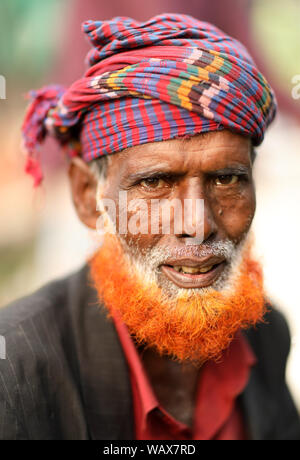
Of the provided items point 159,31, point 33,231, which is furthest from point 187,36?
point 33,231

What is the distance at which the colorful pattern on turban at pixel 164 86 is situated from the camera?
160 centimetres

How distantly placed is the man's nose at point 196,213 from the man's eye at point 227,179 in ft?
0.38

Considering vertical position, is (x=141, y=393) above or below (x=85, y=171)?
below

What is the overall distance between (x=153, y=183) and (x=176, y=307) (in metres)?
0.50

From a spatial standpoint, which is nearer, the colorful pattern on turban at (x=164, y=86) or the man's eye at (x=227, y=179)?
the colorful pattern on turban at (x=164, y=86)

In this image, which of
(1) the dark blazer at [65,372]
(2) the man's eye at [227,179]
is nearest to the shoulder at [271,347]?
(1) the dark blazer at [65,372]

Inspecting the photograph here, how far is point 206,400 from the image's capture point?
6.81 ft

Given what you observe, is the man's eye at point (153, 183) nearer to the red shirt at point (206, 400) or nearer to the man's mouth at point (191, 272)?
the man's mouth at point (191, 272)

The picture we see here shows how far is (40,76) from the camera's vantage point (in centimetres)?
383

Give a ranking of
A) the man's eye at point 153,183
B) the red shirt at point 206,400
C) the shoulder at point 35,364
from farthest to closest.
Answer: the red shirt at point 206,400 < the man's eye at point 153,183 < the shoulder at point 35,364

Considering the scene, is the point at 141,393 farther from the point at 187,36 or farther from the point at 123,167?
the point at 187,36

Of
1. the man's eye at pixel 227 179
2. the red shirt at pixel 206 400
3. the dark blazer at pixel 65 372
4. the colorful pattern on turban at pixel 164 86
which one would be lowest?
the red shirt at pixel 206 400

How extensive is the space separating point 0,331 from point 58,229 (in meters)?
2.78

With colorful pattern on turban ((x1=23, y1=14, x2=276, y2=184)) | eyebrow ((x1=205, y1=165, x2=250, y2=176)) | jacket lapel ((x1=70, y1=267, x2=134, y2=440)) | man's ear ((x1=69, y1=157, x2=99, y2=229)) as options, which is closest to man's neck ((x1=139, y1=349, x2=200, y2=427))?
jacket lapel ((x1=70, y1=267, x2=134, y2=440))
